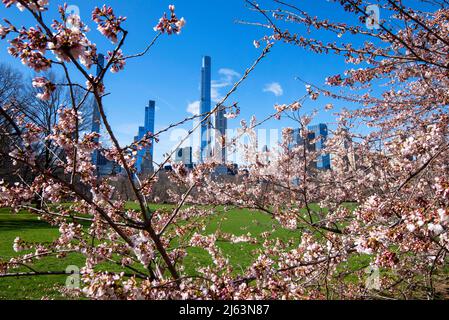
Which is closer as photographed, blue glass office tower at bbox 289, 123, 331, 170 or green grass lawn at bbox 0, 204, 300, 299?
green grass lawn at bbox 0, 204, 300, 299

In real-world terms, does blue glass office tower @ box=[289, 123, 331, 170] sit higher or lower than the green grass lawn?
higher

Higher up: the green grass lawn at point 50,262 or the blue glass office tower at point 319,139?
the blue glass office tower at point 319,139

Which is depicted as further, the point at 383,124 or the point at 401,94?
the point at 383,124

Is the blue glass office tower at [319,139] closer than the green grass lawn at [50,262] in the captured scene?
No

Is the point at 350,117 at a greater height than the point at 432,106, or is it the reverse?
the point at 350,117

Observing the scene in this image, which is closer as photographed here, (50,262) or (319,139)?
(319,139)

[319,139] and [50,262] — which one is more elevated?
[319,139]

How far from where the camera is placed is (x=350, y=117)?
26.6 feet
